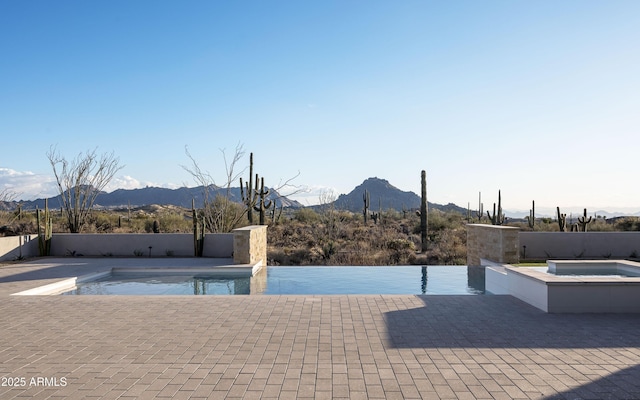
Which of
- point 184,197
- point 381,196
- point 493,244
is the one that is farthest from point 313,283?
point 184,197

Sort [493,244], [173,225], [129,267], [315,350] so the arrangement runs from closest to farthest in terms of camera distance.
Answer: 1. [315,350]
2. [129,267]
3. [493,244]
4. [173,225]

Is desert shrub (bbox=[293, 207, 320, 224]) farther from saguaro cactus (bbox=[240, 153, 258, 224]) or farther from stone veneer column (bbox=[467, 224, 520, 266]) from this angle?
stone veneer column (bbox=[467, 224, 520, 266])

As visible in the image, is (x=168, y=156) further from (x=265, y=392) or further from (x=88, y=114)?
(x=265, y=392)

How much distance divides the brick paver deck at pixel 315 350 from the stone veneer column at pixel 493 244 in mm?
4522

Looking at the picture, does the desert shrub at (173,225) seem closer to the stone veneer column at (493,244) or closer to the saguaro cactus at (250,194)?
the saguaro cactus at (250,194)

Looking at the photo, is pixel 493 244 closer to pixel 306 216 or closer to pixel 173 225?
pixel 173 225

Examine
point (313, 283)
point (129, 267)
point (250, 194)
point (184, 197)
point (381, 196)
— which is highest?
point (184, 197)

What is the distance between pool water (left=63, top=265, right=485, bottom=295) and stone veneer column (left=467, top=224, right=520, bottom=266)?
2.12ft

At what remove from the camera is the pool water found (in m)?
8.73

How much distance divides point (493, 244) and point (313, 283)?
505cm

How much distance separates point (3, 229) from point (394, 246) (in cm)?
1671

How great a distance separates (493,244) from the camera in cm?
1131

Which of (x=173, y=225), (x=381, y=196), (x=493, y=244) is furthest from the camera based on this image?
(x=381, y=196)

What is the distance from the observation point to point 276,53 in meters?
13.2
